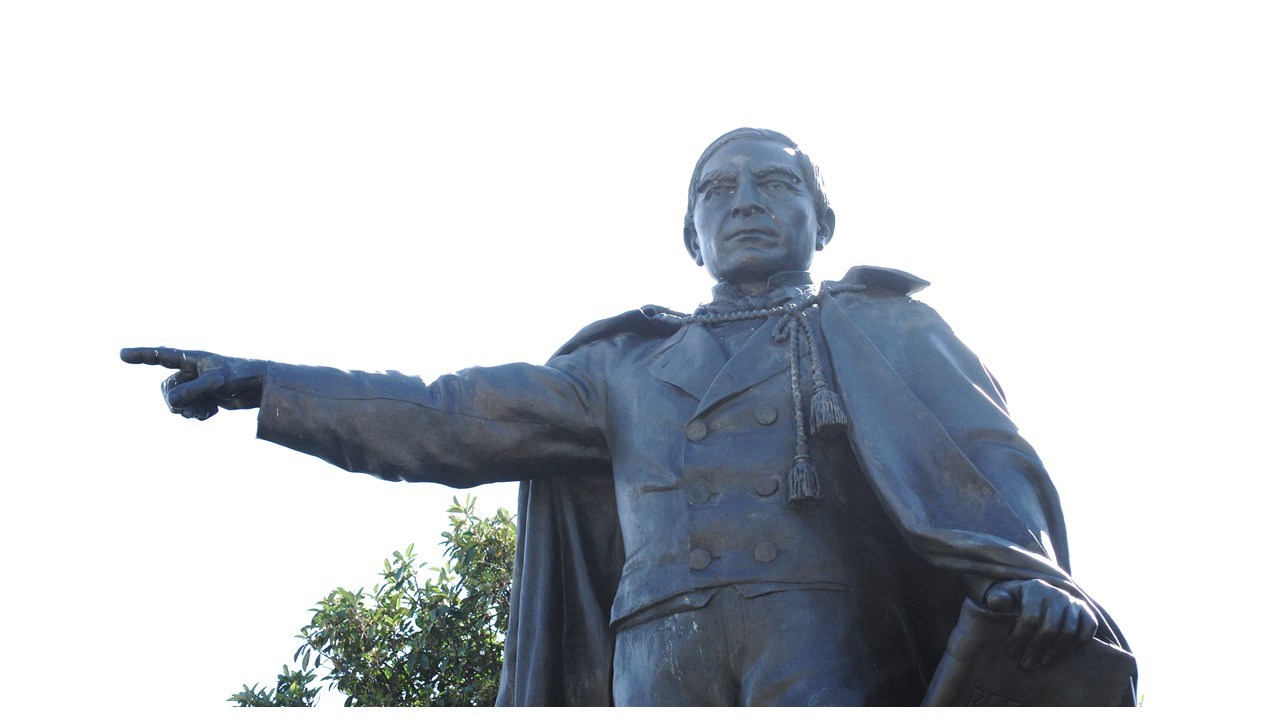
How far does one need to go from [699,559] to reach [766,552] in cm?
21

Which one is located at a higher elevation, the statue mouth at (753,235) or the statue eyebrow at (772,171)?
the statue eyebrow at (772,171)

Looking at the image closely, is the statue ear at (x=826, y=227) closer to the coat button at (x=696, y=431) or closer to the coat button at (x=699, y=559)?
the coat button at (x=696, y=431)

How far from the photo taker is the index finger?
17.6 ft

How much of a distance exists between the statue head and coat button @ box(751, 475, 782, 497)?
3.59 feet

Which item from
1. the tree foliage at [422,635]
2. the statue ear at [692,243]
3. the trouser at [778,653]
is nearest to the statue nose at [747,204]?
the statue ear at [692,243]

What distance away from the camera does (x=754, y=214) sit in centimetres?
632

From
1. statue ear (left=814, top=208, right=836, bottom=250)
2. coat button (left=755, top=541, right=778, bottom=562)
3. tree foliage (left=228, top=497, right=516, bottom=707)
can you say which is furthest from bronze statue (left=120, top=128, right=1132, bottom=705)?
Answer: tree foliage (left=228, top=497, right=516, bottom=707)

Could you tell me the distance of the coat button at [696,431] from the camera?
5633 mm

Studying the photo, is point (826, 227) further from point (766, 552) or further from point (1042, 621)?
point (1042, 621)

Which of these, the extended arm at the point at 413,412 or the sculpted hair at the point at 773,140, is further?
the sculpted hair at the point at 773,140

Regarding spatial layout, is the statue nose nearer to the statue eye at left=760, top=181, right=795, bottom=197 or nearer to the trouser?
the statue eye at left=760, top=181, right=795, bottom=197

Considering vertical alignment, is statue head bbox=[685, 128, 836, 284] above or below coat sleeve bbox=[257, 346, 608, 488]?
above

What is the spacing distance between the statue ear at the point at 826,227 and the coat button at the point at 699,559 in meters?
1.77

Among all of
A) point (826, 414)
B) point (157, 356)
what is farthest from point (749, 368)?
point (157, 356)
